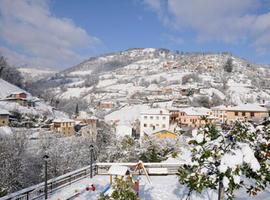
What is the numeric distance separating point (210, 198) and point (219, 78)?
498 ft

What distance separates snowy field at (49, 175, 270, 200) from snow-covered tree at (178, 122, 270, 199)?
5.52m

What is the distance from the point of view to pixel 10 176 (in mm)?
30016

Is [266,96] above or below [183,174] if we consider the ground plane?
above

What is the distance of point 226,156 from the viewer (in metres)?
5.65

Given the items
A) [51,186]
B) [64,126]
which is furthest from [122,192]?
[64,126]

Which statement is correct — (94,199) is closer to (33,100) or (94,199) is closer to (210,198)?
(210,198)

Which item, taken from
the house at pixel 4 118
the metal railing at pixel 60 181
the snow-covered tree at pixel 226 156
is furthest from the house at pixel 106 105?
the snow-covered tree at pixel 226 156

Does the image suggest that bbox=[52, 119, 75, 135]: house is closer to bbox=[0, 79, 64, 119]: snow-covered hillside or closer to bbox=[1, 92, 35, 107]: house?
bbox=[0, 79, 64, 119]: snow-covered hillside

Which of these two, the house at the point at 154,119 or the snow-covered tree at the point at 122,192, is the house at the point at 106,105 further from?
the snow-covered tree at the point at 122,192

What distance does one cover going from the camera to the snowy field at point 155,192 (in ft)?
39.2

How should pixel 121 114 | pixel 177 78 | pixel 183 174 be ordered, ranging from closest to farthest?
1. pixel 183 174
2. pixel 121 114
3. pixel 177 78

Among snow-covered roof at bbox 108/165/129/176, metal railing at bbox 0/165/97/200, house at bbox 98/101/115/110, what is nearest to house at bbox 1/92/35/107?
house at bbox 98/101/115/110

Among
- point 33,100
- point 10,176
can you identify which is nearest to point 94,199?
point 10,176

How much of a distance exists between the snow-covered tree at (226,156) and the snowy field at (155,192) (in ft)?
18.1
